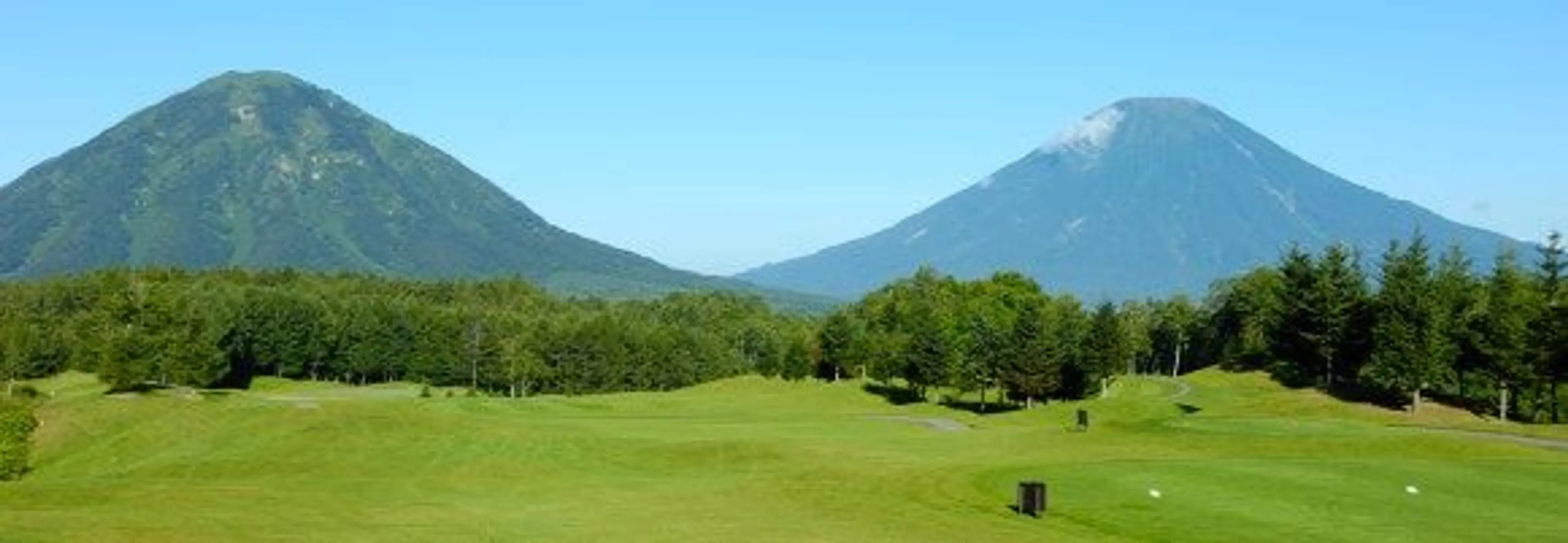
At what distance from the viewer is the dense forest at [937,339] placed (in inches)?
3784

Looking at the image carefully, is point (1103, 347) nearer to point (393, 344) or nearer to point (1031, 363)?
point (1031, 363)

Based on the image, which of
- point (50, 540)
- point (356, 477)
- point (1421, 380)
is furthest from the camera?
point (1421, 380)

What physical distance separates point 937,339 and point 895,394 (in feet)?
39.3

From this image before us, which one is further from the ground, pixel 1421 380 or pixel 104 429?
pixel 1421 380

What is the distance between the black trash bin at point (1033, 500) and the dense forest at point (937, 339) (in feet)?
198

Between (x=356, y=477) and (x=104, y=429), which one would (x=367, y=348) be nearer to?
(x=104, y=429)

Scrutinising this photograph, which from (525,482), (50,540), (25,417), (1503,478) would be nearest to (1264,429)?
(1503,478)

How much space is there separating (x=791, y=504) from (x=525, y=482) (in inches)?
466

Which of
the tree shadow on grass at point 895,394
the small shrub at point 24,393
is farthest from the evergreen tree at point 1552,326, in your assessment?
the small shrub at point 24,393

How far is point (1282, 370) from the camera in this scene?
12506 cm

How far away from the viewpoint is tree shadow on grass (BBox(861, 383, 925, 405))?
125519 millimetres

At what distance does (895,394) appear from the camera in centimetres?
13125

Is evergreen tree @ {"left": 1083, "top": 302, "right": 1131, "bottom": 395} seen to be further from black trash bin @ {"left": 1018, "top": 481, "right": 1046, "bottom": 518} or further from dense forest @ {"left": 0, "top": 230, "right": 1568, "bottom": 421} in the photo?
black trash bin @ {"left": 1018, "top": 481, "right": 1046, "bottom": 518}

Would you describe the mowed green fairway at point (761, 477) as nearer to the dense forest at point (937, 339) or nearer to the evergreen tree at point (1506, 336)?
the evergreen tree at point (1506, 336)
